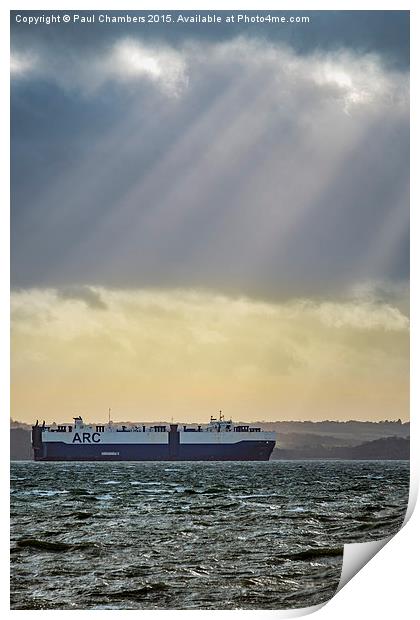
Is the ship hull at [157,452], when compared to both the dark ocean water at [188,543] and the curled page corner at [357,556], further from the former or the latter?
the curled page corner at [357,556]

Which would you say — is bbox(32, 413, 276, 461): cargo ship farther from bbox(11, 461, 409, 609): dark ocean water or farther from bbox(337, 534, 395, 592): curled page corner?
bbox(337, 534, 395, 592): curled page corner

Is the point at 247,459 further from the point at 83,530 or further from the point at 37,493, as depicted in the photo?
the point at 83,530

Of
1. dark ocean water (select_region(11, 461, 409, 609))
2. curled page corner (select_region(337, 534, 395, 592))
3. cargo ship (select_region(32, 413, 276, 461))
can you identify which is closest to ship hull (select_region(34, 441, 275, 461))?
cargo ship (select_region(32, 413, 276, 461))

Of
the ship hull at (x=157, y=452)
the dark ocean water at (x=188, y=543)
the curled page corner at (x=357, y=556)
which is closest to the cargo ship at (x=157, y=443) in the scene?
the ship hull at (x=157, y=452)

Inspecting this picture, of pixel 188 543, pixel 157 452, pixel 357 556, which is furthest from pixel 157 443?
pixel 357 556

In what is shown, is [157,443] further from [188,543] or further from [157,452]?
[188,543]
